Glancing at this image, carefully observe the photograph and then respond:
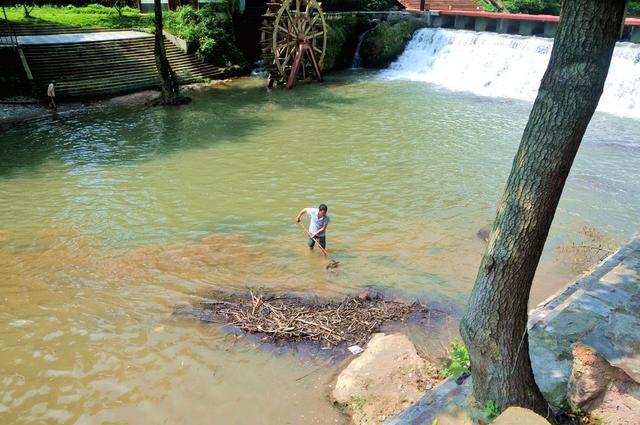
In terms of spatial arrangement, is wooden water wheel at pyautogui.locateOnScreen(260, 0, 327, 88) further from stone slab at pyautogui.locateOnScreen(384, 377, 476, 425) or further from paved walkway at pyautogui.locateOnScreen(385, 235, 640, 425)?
stone slab at pyautogui.locateOnScreen(384, 377, 476, 425)

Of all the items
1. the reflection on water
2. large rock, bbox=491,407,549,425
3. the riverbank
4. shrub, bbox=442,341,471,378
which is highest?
large rock, bbox=491,407,549,425

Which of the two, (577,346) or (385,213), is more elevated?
(577,346)

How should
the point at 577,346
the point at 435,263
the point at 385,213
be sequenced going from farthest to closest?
the point at 385,213
the point at 435,263
the point at 577,346

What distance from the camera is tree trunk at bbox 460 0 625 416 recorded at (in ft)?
10.5

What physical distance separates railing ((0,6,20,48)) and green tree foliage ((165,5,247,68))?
20.8 ft

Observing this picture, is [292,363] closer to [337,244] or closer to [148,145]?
[337,244]

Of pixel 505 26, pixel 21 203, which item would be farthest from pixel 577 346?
pixel 505 26

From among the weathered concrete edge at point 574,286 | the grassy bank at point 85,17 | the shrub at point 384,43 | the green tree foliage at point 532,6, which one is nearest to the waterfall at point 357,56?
the shrub at point 384,43

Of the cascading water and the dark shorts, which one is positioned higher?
the cascading water

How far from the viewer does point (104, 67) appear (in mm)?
19781

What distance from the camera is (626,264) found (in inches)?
256

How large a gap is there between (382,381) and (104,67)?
1878 centimetres

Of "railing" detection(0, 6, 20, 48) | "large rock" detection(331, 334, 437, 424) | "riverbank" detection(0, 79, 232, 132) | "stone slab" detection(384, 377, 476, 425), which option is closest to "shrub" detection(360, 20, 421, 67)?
"riverbank" detection(0, 79, 232, 132)

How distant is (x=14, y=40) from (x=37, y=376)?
1808 centimetres
